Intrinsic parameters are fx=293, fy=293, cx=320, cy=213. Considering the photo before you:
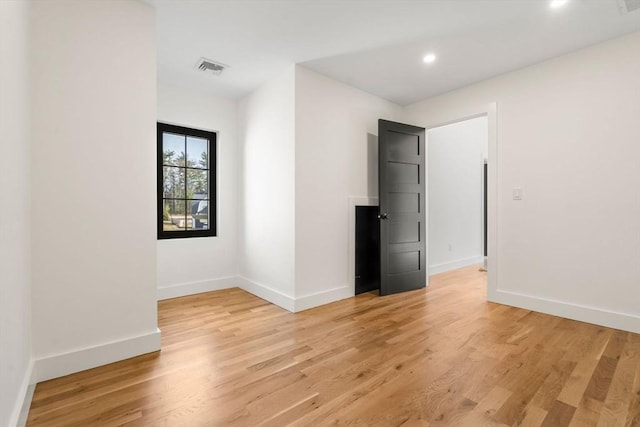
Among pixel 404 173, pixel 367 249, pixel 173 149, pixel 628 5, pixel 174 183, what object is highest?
pixel 628 5

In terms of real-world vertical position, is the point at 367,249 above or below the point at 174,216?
below

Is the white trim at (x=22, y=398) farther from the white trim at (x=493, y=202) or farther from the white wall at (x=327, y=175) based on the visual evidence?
the white trim at (x=493, y=202)

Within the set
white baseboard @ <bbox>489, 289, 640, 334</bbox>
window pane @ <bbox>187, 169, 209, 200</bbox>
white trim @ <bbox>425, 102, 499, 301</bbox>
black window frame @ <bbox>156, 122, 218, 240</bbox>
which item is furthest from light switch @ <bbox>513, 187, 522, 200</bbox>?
window pane @ <bbox>187, 169, 209, 200</bbox>

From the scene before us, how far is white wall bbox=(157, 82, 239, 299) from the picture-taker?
11.7 ft

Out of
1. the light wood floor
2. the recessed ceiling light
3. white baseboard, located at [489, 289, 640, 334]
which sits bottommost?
the light wood floor

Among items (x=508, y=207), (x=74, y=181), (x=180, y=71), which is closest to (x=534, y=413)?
(x=508, y=207)

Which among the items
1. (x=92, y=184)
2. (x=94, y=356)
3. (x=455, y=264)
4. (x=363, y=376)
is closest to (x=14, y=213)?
(x=92, y=184)

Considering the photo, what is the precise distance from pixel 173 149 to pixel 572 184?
14.6ft

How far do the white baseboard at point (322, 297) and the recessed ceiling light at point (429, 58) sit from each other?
8.58 feet

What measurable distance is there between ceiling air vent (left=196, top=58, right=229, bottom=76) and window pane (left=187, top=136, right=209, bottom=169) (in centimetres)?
100

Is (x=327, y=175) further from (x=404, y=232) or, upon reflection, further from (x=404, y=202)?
(x=404, y=232)

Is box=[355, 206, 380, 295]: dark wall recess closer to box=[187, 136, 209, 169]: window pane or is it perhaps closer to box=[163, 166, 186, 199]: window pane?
box=[187, 136, 209, 169]: window pane

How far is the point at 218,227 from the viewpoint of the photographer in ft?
13.2

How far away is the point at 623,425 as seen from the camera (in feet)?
4.65
